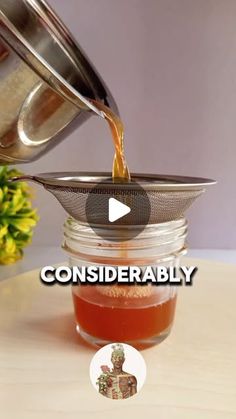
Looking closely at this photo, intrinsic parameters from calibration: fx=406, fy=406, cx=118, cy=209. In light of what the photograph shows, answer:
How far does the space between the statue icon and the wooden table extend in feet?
0.04

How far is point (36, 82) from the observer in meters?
0.48

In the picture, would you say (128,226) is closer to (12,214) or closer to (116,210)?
(116,210)

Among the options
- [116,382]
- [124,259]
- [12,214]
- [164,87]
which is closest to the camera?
[116,382]

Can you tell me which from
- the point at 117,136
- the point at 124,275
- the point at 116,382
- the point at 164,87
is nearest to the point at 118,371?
the point at 116,382

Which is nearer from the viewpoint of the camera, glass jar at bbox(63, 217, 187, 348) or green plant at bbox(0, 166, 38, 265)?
glass jar at bbox(63, 217, 187, 348)

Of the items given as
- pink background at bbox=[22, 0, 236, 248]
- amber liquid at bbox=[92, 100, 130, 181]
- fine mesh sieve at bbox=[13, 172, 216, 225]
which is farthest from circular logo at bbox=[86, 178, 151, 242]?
pink background at bbox=[22, 0, 236, 248]

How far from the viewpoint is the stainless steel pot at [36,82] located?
0.45m

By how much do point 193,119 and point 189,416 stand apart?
0.78 metres

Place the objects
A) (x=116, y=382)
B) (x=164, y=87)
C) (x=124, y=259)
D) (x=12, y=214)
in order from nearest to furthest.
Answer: (x=116, y=382), (x=124, y=259), (x=12, y=214), (x=164, y=87)

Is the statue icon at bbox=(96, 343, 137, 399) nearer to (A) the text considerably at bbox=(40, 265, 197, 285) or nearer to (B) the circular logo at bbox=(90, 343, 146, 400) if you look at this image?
(B) the circular logo at bbox=(90, 343, 146, 400)

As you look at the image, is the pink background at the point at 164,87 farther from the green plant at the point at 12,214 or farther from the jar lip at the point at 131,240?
the jar lip at the point at 131,240

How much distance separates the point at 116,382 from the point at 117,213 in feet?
0.67

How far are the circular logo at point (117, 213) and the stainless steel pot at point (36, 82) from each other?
12 centimetres

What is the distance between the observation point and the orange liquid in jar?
518 millimetres
